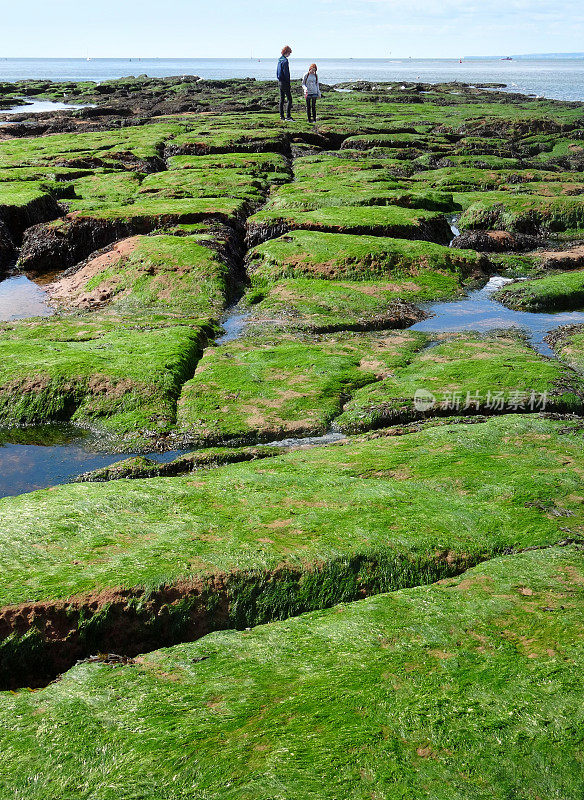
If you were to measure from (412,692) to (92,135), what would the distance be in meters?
51.0

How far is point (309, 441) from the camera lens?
12.3 meters

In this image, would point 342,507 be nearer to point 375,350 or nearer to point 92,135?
point 375,350

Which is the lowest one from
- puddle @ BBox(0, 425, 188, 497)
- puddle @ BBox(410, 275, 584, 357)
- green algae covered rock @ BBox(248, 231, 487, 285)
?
puddle @ BBox(0, 425, 188, 497)

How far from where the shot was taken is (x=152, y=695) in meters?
5.88

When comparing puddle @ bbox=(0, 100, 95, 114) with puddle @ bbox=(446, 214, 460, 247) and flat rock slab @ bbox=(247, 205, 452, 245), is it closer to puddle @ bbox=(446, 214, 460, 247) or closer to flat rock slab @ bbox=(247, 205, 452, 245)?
flat rock slab @ bbox=(247, 205, 452, 245)

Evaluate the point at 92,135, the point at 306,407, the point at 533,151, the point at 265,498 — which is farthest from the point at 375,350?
the point at 92,135

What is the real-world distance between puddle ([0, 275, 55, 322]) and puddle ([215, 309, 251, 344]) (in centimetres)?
554

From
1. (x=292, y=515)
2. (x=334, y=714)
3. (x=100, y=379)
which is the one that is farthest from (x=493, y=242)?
(x=334, y=714)

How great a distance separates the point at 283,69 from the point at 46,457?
36310 millimetres

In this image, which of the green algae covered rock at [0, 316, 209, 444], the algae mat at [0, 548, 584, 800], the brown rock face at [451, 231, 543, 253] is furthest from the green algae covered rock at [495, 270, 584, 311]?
the algae mat at [0, 548, 584, 800]

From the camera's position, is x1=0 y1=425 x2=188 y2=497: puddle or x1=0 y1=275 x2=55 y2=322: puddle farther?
x1=0 y1=275 x2=55 y2=322: puddle

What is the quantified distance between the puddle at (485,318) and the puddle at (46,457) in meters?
9.51

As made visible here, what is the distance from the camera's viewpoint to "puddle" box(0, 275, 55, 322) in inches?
779

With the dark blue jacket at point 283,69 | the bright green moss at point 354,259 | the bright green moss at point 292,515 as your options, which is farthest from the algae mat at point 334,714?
the dark blue jacket at point 283,69
